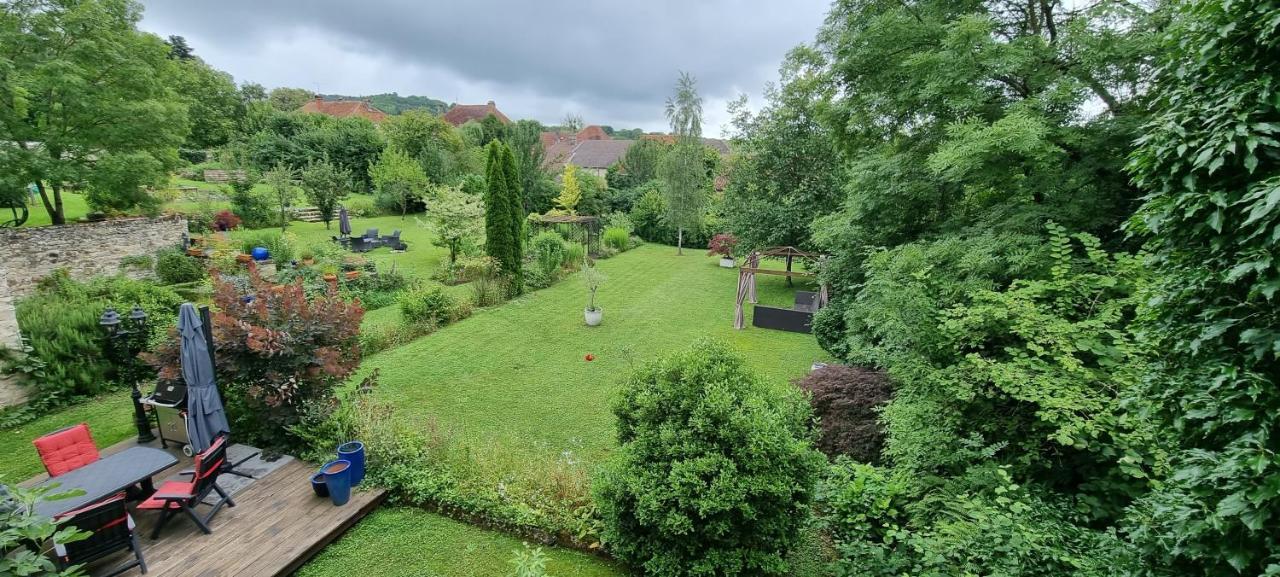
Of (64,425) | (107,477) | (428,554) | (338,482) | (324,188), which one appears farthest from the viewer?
(324,188)

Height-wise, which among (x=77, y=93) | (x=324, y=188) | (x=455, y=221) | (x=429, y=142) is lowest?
(x=455, y=221)

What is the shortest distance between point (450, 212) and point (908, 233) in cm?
1403

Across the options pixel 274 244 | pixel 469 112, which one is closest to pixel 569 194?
pixel 274 244

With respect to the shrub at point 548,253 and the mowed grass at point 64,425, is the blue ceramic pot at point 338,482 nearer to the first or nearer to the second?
the mowed grass at point 64,425

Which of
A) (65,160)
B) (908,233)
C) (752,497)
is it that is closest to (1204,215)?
(752,497)

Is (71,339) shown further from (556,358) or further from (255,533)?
(556,358)

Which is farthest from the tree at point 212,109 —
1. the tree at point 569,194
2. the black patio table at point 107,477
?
the black patio table at point 107,477

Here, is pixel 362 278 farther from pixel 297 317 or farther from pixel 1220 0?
pixel 1220 0

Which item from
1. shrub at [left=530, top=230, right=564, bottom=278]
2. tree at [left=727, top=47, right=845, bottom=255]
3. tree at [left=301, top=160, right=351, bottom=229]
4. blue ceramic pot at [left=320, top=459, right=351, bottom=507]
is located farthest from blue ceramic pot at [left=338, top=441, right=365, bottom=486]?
tree at [left=301, top=160, right=351, bottom=229]

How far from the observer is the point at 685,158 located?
22.2 meters

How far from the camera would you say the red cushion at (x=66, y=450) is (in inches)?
212

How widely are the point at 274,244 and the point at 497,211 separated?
774cm

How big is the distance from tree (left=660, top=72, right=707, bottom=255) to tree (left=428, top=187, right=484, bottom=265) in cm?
898

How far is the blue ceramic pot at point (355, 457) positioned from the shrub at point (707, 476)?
128 inches
